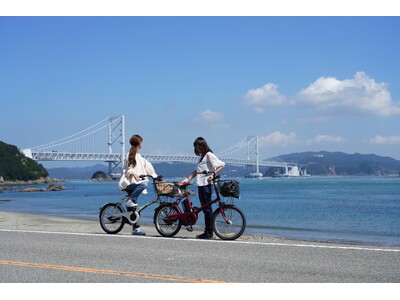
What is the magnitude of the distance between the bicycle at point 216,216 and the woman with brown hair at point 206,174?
0.31ft

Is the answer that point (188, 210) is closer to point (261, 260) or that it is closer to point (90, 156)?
point (261, 260)

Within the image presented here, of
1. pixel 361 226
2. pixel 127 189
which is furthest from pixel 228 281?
pixel 361 226

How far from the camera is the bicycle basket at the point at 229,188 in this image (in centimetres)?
829

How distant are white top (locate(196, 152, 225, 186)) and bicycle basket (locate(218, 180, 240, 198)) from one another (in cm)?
27

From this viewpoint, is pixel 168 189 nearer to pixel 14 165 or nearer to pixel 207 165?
pixel 207 165

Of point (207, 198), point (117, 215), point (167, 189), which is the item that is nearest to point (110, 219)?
A: point (117, 215)

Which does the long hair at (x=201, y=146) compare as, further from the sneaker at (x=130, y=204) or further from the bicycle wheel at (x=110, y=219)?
the bicycle wheel at (x=110, y=219)

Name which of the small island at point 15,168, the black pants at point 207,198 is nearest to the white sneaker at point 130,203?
the black pants at point 207,198

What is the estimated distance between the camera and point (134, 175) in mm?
9016

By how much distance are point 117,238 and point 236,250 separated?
2.19m

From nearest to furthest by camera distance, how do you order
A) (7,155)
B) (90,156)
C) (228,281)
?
(228,281), (90,156), (7,155)

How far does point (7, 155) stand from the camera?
111625mm

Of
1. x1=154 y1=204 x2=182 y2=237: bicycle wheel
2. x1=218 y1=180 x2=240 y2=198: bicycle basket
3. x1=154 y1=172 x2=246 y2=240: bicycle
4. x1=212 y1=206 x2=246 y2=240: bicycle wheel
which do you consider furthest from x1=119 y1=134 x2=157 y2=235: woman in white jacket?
x1=212 y1=206 x2=246 y2=240: bicycle wheel
